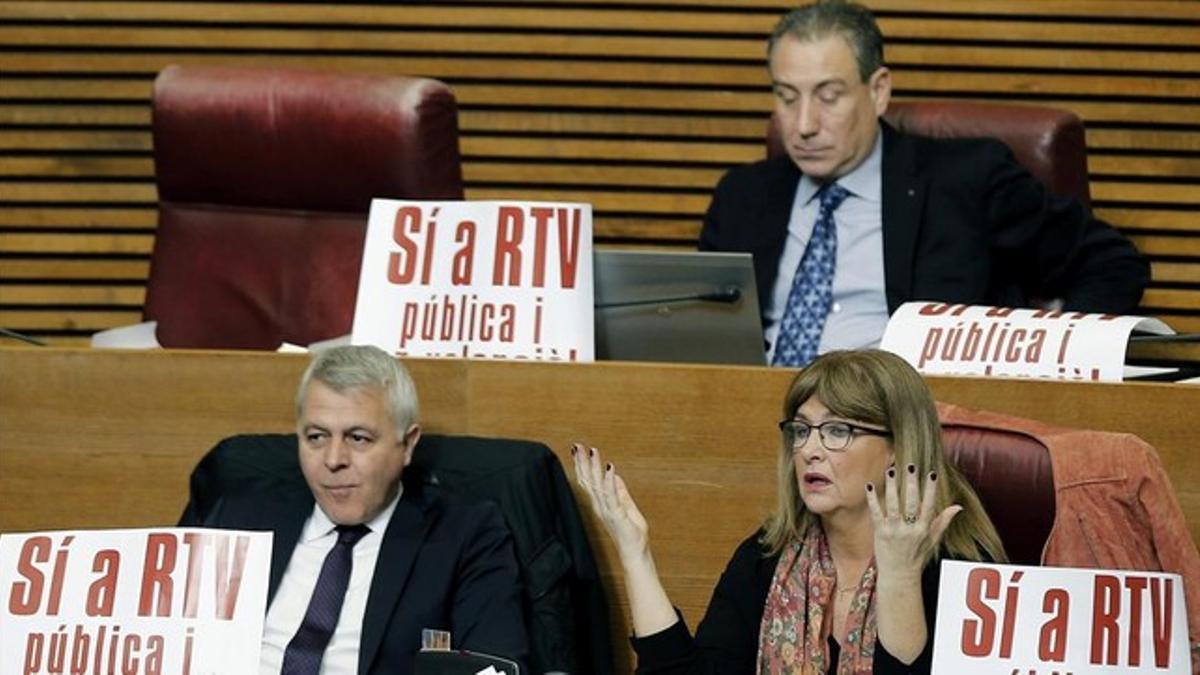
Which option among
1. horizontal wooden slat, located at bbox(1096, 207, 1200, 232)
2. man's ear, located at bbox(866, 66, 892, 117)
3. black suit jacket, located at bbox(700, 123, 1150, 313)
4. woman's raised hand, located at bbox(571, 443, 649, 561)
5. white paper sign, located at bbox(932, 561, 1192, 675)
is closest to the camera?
white paper sign, located at bbox(932, 561, 1192, 675)

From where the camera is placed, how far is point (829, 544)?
3650 millimetres

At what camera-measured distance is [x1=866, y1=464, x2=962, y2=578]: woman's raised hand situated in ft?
10.9

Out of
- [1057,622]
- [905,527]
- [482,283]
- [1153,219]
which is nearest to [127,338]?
[482,283]

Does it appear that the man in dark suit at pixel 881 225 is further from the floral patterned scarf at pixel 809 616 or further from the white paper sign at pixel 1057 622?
the white paper sign at pixel 1057 622

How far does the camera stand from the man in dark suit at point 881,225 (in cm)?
477

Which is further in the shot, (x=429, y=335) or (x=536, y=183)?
(x=536, y=183)

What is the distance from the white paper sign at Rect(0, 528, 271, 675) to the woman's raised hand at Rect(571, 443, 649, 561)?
0.52 metres

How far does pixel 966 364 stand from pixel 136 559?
1492 mm

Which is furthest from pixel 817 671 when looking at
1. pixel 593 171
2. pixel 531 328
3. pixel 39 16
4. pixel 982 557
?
pixel 39 16

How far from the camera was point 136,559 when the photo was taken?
3480 mm

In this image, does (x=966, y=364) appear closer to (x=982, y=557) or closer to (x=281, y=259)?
(x=982, y=557)

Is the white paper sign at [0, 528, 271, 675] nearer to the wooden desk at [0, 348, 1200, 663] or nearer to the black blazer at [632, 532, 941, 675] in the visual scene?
the black blazer at [632, 532, 941, 675]

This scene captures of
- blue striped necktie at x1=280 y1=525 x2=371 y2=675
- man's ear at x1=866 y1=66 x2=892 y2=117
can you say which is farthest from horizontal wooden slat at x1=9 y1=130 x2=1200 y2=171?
blue striped necktie at x1=280 y1=525 x2=371 y2=675

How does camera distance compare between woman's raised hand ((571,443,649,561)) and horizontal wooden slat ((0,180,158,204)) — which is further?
horizontal wooden slat ((0,180,158,204))
